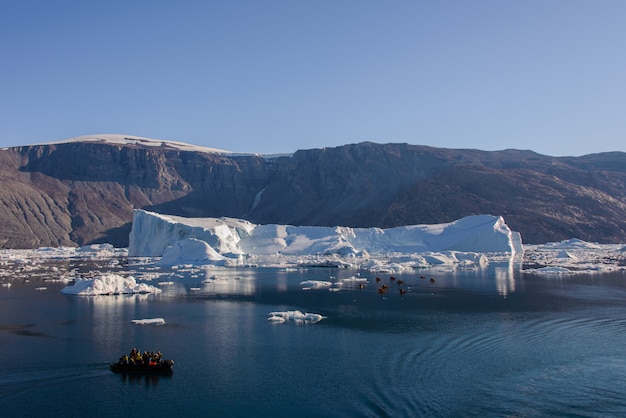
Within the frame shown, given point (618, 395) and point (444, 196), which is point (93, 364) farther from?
point (444, 196)

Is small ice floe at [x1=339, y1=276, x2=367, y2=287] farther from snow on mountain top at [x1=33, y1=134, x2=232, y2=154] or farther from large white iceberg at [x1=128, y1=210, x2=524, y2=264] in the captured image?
snow on mountain top at [x1=33, y1=134, x2=232, y2=154]

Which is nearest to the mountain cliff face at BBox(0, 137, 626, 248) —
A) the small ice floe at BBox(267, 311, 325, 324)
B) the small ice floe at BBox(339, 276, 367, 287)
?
the small ice floe at BBox(339, 276, 367, 287)

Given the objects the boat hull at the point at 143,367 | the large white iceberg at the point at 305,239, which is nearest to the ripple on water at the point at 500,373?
the boat hull at the point at 143,367

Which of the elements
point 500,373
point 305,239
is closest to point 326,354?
point 500,373

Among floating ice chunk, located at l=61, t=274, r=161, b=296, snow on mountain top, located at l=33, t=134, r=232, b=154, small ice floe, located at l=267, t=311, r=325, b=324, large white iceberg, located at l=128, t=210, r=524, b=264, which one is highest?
snow on mountain top, located at l=33, t=134, r=232, b=154

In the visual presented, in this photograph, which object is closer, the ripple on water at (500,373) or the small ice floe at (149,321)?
the ripple on water at (500,373)

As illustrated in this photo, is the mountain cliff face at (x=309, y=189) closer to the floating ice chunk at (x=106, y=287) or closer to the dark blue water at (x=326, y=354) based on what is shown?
the dark blue water at (x=326, y=354)
